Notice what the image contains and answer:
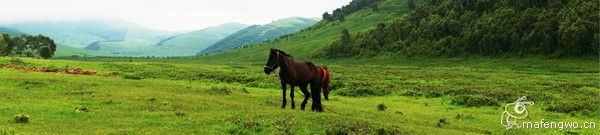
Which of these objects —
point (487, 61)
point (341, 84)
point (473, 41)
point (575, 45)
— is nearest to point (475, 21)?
point (473, 41)

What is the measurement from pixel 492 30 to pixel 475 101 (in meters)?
87.1

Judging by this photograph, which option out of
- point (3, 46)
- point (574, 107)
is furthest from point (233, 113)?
point (3, 46)

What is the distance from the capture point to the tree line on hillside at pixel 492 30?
332 feet

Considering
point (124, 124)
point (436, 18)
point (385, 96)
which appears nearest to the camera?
point (124, 124)

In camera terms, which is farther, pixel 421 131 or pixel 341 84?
pixel 341 84

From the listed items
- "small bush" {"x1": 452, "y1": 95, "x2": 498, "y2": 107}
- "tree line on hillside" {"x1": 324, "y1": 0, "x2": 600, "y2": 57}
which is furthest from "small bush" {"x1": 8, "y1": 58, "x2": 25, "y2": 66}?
"tree line on hillside" {"x1": 324, "y1": 0, "x2": 600, "y2": 57}

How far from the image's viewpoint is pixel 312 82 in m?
26.5

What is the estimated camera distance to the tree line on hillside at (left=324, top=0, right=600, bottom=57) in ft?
332

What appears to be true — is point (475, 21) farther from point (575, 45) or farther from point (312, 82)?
point (312, 82)

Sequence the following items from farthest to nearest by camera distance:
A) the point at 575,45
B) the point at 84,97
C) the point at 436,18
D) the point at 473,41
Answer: the point at 436,18 < the point at 473,41 < the point at 575,45 < the point at 84,97

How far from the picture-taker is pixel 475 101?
3728cm

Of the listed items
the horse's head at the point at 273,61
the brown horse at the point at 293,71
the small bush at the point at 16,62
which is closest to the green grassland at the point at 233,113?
the brown horse at the point at 293,71

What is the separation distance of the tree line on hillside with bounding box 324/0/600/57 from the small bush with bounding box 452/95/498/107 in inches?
2747

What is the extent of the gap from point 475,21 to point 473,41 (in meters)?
10.5
